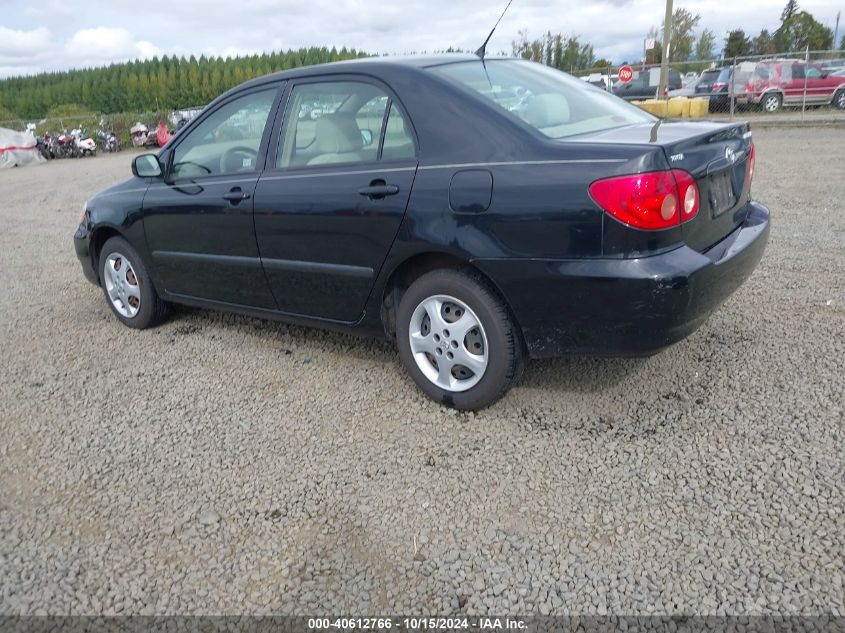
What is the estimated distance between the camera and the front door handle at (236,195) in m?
4.12

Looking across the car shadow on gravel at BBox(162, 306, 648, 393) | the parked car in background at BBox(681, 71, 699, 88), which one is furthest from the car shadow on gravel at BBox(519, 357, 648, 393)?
the parked car in background at BBox(681, 71, 699, 88)

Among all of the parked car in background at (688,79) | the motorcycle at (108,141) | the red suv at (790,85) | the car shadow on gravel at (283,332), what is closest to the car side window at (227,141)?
the car shadow on gravel at (283,332)

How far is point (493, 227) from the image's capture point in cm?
312

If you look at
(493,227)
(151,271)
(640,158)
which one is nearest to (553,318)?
(493,227)

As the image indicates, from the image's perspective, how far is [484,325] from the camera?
330 cm

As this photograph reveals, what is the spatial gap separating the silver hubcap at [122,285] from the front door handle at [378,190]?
91.4 inches

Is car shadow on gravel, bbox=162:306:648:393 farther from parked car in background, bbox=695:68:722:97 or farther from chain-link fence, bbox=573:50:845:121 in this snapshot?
parked car in background, bbox=695:68:722:97

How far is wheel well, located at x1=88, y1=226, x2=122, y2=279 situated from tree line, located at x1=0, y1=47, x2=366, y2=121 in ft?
194

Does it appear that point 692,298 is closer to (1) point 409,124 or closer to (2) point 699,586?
(2) point 699,586

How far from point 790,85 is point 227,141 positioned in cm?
2229

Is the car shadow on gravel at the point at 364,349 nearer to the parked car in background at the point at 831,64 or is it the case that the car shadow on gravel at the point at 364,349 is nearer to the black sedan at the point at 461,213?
the black sedan at the point at 461,213

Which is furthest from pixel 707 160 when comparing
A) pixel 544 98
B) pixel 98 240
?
pixel 98 240

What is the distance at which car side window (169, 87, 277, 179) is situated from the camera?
4.21m

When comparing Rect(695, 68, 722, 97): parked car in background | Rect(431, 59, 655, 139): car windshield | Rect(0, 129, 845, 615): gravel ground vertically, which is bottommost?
Rect(0, 129, 845, 615): gravel ground
